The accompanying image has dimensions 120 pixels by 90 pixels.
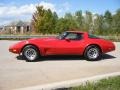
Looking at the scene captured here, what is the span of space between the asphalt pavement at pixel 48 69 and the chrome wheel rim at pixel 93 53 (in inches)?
11.6

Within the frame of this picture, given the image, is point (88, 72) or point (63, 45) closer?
point (88, 72)

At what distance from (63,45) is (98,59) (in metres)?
1.62

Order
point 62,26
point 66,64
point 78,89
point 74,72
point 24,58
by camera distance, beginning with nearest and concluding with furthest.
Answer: point 78,89, point 74,72, point 66,64, point 24,58, point 62,26

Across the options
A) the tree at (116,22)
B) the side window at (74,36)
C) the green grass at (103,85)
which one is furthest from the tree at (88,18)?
the green grass at (103,85)

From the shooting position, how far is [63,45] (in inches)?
478

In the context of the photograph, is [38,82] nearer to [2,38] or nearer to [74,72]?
[74,72]

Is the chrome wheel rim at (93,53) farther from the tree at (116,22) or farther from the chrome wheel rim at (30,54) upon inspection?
the tree at (116,22)

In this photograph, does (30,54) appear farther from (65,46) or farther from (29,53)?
(65,46)

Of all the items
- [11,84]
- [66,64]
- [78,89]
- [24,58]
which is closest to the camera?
[78,89]

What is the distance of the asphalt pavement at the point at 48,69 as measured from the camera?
8492 mm

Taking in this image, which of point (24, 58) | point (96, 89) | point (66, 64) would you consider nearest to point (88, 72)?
point (66, 64)

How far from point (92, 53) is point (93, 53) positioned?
4 centimetres

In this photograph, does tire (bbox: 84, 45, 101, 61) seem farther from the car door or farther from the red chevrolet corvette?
the car door

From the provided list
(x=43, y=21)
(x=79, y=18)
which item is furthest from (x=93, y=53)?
(x=79, y=18)
